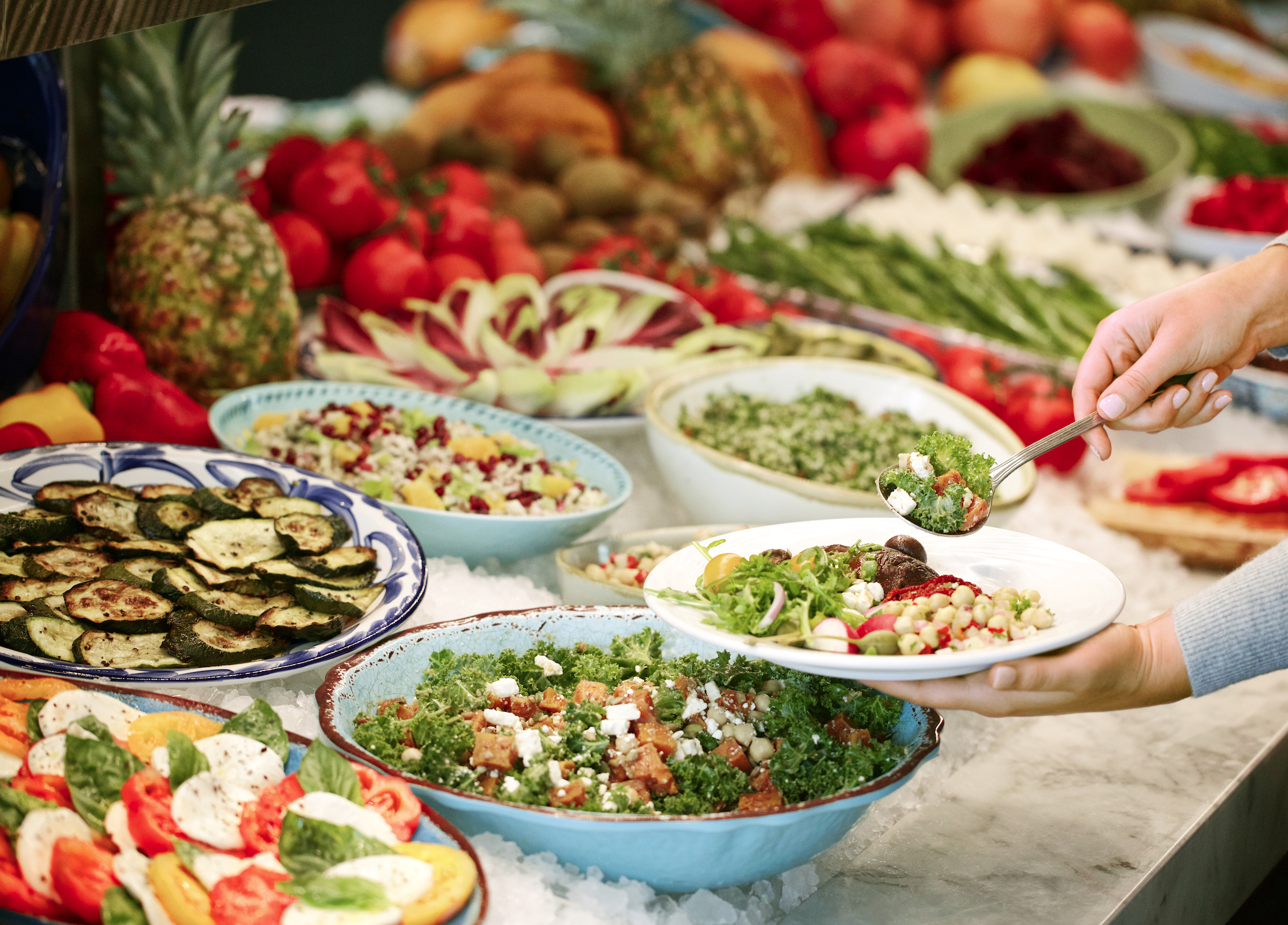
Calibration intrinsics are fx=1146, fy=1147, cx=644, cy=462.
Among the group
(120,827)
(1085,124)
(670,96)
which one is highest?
(670,96)

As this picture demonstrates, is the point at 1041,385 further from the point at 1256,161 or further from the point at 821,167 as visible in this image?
the point at 1256,161

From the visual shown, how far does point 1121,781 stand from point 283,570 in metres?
1.42

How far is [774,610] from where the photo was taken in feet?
4.71

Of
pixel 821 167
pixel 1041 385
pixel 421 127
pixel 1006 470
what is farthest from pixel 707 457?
pixel 821 167

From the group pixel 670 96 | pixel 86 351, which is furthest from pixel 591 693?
pixel 670 96

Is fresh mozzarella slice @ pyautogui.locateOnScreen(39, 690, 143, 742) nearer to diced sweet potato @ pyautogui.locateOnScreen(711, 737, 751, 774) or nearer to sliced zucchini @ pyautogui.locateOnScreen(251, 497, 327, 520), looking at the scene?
sliced zucchini @ pyautogui.locateOnScreen(251, 497, 327, 520)

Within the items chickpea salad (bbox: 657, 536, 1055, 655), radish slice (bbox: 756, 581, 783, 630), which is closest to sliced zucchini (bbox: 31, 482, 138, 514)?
chickpea salad (bbox: 657, 536, 1055, 655)

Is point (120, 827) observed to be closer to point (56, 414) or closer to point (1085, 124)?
point (56, 414)

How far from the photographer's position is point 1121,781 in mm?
1938

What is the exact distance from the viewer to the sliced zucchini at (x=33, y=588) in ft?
5.35

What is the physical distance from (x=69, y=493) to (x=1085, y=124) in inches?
182

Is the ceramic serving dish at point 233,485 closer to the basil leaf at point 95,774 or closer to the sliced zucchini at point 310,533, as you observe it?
the sliced zucchini at point 310,533

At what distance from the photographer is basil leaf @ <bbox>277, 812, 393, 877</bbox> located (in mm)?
1186

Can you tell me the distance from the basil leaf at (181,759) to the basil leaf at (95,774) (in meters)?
0.05
